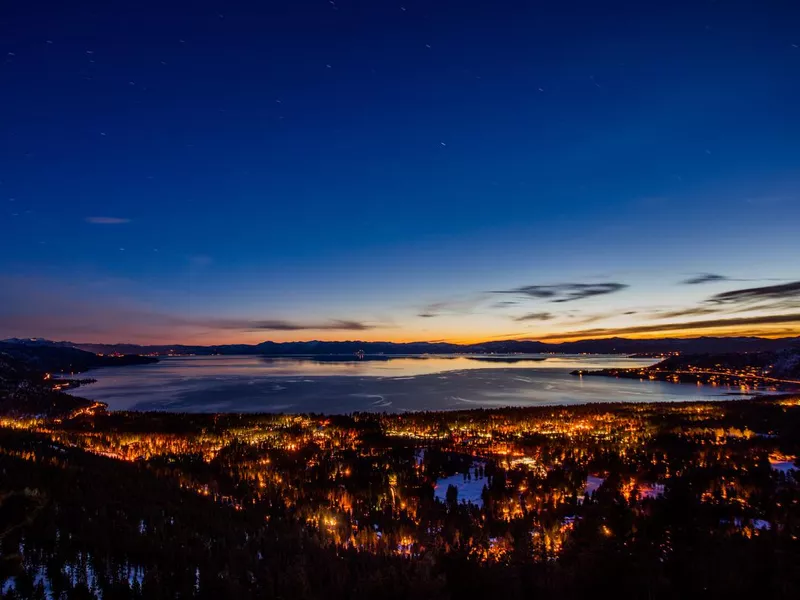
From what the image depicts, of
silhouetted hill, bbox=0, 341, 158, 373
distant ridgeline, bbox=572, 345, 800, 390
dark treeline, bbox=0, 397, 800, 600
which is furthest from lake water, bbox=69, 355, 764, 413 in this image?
silhouetted hill, bbox=0, 341, 158, 373

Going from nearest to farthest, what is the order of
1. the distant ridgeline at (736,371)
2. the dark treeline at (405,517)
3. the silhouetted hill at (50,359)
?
the dark treeline at (405,517)
the distant ridgeline at (736,371)
the silhouetted hill at (50,359)

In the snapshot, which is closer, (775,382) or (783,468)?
(783,468)

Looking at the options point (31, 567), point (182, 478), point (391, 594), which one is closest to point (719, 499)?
point (391, 594)

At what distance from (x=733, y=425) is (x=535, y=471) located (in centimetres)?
2026

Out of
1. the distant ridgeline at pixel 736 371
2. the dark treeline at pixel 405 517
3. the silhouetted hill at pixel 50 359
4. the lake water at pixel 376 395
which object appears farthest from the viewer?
the silhouetted hill at pixel 50 359

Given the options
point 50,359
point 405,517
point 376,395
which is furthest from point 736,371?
point 50,359

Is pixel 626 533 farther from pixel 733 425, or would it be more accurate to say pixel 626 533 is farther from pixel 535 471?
pixel 733 425

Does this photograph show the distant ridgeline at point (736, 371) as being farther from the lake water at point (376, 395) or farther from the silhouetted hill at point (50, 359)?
the silhouetted hill at point (50, 359)

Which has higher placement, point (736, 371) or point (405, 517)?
point (405, 517)

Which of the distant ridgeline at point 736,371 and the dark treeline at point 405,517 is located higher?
the dark treeline at point 405,517

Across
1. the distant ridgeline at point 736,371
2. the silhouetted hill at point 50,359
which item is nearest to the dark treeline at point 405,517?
the distant ridgeline at point 736,371

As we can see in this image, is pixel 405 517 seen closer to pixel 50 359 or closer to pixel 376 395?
pixel 376 395

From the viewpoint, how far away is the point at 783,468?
832 inches

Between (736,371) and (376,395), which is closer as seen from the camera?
(376,395)
